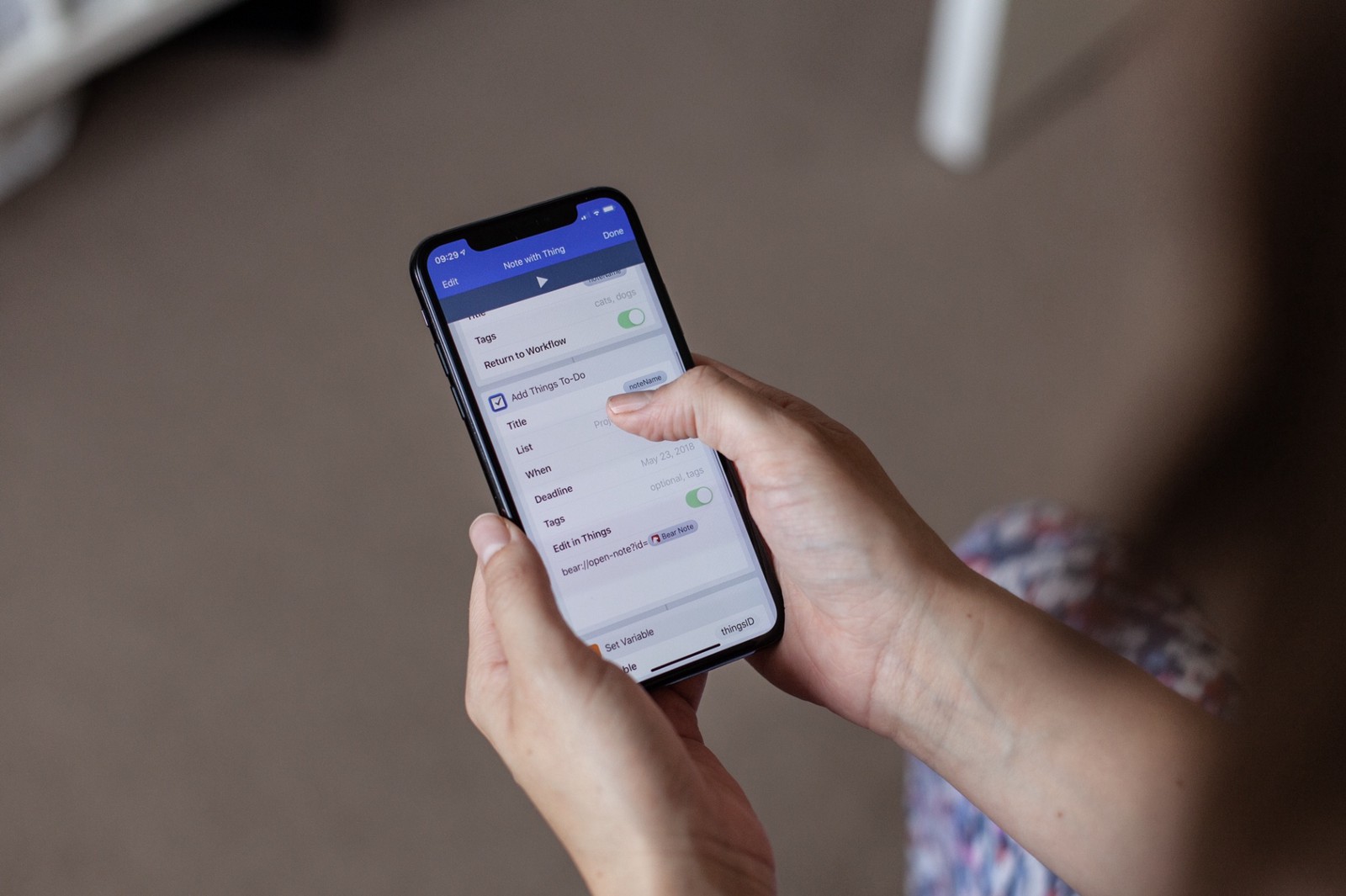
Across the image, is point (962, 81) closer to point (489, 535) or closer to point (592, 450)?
point (592, 450)

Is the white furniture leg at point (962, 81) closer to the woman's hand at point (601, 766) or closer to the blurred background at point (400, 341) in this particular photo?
the blurred background at point (400, 341)

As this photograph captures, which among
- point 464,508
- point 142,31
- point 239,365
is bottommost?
point 464,508

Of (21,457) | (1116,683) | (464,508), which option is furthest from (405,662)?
(1116,683)

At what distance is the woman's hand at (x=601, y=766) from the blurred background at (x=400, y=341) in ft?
2.07

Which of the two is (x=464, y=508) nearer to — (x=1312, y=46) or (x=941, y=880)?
(x=941, y=880)

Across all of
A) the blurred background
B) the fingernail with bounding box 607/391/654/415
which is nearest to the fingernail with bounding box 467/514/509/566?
the fingernail with bounding box 607/391/654/415

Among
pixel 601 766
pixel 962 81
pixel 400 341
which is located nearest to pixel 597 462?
pixel 601 766

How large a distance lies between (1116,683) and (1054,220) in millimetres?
1097

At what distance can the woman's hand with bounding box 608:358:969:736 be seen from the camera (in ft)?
2.29

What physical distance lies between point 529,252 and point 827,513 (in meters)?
0.28

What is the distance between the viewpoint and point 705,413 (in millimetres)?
709

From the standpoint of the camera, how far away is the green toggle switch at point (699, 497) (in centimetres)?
77

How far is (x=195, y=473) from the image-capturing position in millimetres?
1353

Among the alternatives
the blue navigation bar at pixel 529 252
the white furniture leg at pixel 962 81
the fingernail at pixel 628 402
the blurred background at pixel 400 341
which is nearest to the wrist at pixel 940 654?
the fingernail at pixel 628 402
